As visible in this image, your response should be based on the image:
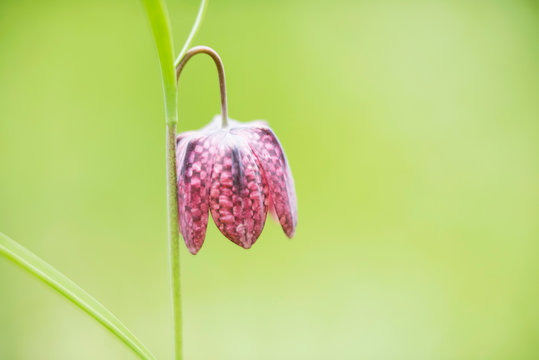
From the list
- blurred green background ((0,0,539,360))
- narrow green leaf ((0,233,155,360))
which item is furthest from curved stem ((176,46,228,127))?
blurred green background ((0,0,539,360))

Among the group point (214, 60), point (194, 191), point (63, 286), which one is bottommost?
point (63, 286)

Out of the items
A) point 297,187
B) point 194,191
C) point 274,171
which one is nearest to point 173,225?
point 194,191

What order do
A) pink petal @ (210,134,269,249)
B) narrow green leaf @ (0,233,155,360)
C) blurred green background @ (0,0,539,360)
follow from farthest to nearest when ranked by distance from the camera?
blurred green background @ (0,0,539,360)
pink petal @ (210,134,269,249)
narrow green leaf @ (0,233,155,360)

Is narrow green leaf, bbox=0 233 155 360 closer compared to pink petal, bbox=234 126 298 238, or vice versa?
narrow green leaf, bbox=0 233 155 360

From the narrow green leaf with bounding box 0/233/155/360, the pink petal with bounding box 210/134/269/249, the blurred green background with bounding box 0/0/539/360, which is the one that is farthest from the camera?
the blurred green background with bounding box 0/0/539/360

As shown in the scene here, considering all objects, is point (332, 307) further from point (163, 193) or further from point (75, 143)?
point (75, 143)

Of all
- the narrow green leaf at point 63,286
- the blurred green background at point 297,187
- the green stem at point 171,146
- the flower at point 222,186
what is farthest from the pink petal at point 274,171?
the blurred green background at point 297,187

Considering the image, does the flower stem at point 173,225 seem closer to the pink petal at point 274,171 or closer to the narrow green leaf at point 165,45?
the narrow green leaf at point 165,45

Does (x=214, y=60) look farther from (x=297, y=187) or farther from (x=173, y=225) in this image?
(x=297, y=187)

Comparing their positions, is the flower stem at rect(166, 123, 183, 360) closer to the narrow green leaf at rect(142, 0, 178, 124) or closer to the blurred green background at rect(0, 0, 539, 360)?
the narrow green leaf at rect(142, 0, 178, 124)
